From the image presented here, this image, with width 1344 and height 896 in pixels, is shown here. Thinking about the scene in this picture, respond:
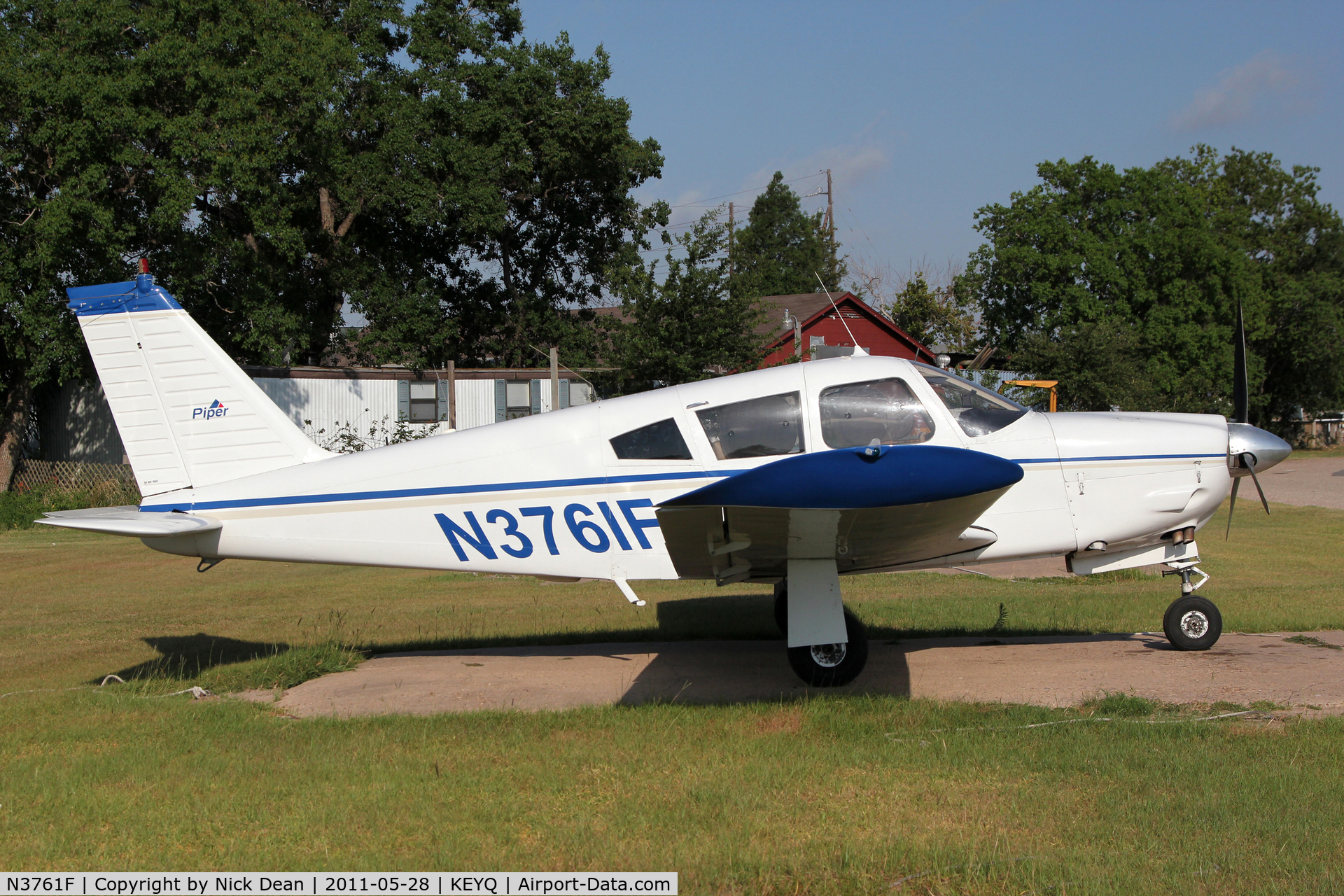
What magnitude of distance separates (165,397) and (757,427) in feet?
15.2

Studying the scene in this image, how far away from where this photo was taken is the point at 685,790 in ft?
15.2

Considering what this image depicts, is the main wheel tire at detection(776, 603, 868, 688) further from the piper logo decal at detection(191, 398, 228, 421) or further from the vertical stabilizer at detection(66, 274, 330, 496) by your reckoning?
the piper logo decal at detection(191, 398, 228, 421)

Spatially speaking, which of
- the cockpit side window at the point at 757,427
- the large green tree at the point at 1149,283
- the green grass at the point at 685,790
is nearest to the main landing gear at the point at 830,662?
the green grass at the point at 685,790

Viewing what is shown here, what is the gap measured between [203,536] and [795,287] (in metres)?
75.2

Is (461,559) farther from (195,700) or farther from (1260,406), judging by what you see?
(1260,406)

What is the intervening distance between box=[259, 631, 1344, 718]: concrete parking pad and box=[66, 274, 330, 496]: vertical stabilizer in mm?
1832

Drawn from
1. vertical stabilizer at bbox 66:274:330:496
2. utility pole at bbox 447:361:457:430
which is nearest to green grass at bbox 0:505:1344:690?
vertical stabilizer at bbox 66:274:330:496

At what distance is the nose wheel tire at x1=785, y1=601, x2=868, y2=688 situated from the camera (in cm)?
666

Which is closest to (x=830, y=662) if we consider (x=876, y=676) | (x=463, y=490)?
(x=876, y=676)

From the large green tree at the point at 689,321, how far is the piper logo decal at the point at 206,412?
15339 millimetres

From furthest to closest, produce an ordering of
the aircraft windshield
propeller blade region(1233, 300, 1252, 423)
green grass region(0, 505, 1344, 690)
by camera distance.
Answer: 1. green grass region(0, 505, 1344, 690)
2. propeller blade region(1233, 300, 1252, 423)
3. the aircraft windshield

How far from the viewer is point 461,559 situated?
7027 millimetres

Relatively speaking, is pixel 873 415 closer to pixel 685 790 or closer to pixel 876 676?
pixel 876 676

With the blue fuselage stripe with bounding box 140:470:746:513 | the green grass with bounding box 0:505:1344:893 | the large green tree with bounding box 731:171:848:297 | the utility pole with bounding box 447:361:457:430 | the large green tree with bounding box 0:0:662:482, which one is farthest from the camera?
the large green tree with bounding box 731:171:848:297
